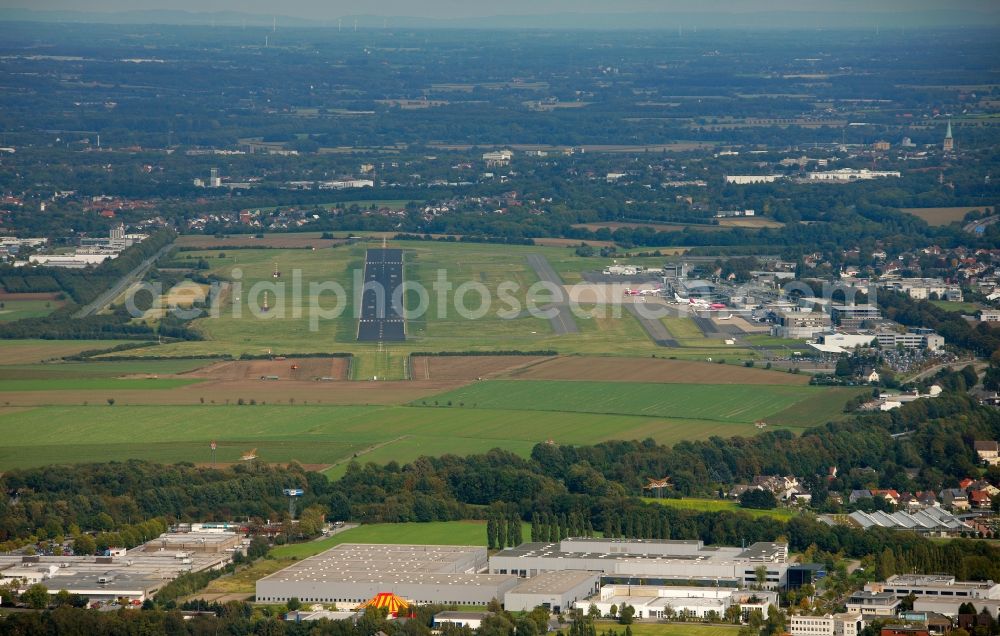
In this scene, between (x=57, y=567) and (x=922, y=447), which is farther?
(x=922, y=447)

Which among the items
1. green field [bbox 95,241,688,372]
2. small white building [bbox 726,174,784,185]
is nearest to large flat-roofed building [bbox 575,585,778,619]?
green field [bbox 95,241,688,372]

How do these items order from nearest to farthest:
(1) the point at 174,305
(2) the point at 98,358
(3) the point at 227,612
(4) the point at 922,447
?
(3) the point at 227,612, (4) the point at 922,447, (2) the point at 98,358, (1) the point at 174,305

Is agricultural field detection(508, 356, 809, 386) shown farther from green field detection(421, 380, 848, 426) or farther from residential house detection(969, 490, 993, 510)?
residential house detection(969, 490, 993, 510)

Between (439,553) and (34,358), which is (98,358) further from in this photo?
(439,553)

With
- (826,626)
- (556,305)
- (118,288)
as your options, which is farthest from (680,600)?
(118,288)

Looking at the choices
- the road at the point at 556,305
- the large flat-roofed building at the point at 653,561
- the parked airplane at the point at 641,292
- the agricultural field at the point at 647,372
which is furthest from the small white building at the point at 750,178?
the large flat-roofed building at the point at 653,561

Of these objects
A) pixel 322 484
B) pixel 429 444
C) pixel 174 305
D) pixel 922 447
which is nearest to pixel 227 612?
pixel 322 484

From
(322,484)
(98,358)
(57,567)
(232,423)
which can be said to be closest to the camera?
(57,567)

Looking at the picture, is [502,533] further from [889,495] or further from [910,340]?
[910,340]
